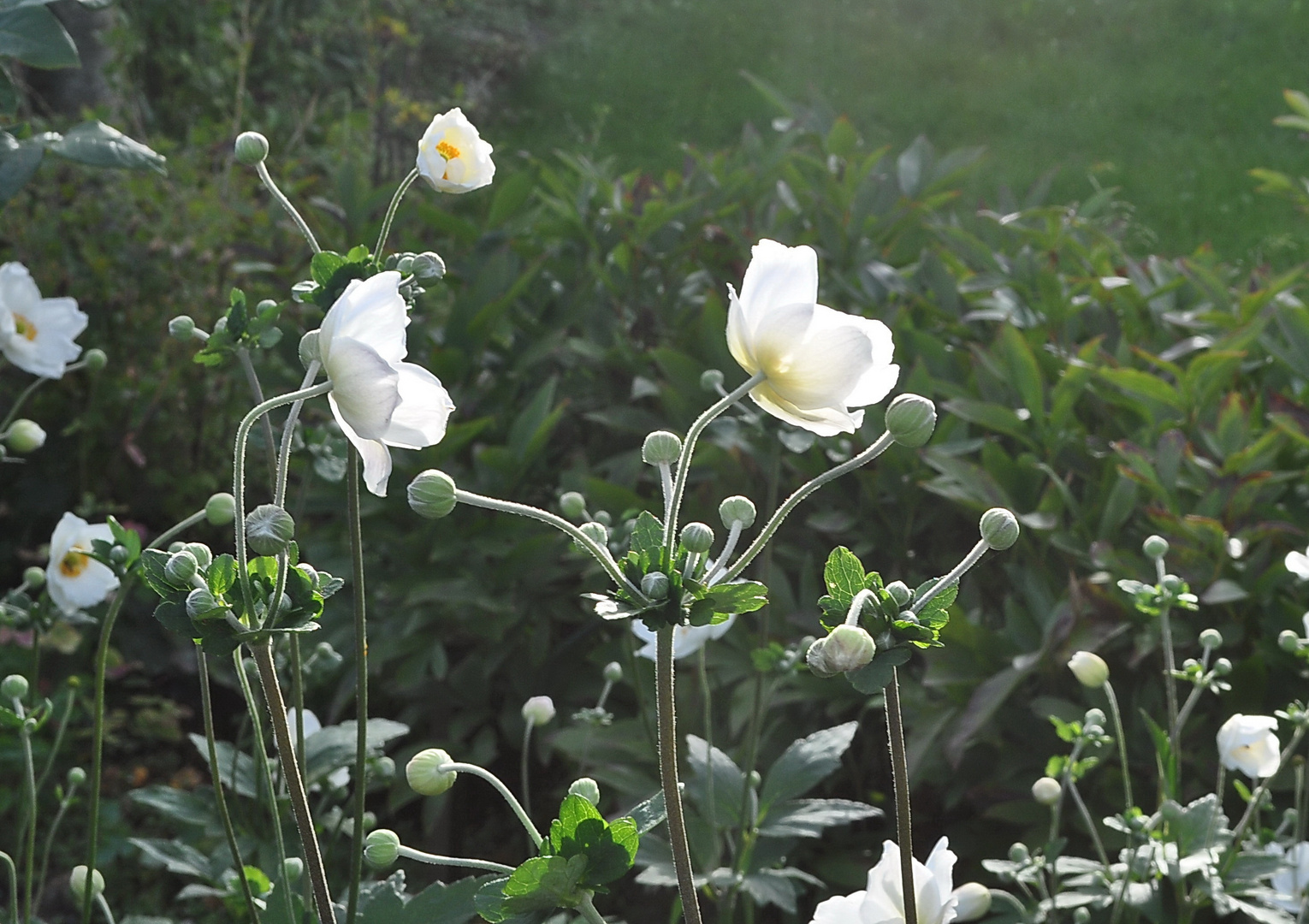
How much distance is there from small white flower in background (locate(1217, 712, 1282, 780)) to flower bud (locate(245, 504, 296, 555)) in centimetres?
90

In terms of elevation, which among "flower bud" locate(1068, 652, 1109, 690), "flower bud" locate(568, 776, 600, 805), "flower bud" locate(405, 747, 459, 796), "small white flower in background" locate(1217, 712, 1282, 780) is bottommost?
"small white flower in background" locate(1217, 712, 1282, 780)

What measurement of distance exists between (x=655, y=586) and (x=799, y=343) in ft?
0.61

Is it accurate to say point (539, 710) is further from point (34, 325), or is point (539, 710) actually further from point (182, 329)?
point (34, 325)

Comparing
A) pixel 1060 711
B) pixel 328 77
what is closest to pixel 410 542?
pixel 1060 711

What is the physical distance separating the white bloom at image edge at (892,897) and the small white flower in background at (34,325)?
3.60 feet

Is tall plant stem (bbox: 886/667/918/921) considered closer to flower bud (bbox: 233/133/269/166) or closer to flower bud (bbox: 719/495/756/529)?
flower bud (bbox: 719/495/756/529)

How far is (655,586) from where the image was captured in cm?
66

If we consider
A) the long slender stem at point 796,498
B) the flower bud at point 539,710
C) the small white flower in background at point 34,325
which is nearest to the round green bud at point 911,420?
the long slender stem at point 796,498

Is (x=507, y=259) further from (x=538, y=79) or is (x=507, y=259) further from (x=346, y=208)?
(x=538, y=79)

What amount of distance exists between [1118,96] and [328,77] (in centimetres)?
387

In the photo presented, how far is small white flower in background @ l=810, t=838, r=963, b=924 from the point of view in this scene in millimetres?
783

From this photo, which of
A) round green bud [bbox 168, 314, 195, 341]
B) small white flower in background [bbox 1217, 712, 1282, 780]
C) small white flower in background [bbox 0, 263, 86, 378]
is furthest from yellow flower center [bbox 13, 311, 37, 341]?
small white flower in background [bbox 1217, 712, 1282, 780]

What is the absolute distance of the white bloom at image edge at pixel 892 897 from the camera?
0.78 metres

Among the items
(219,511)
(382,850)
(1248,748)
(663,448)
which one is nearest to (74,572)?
(219,511)
